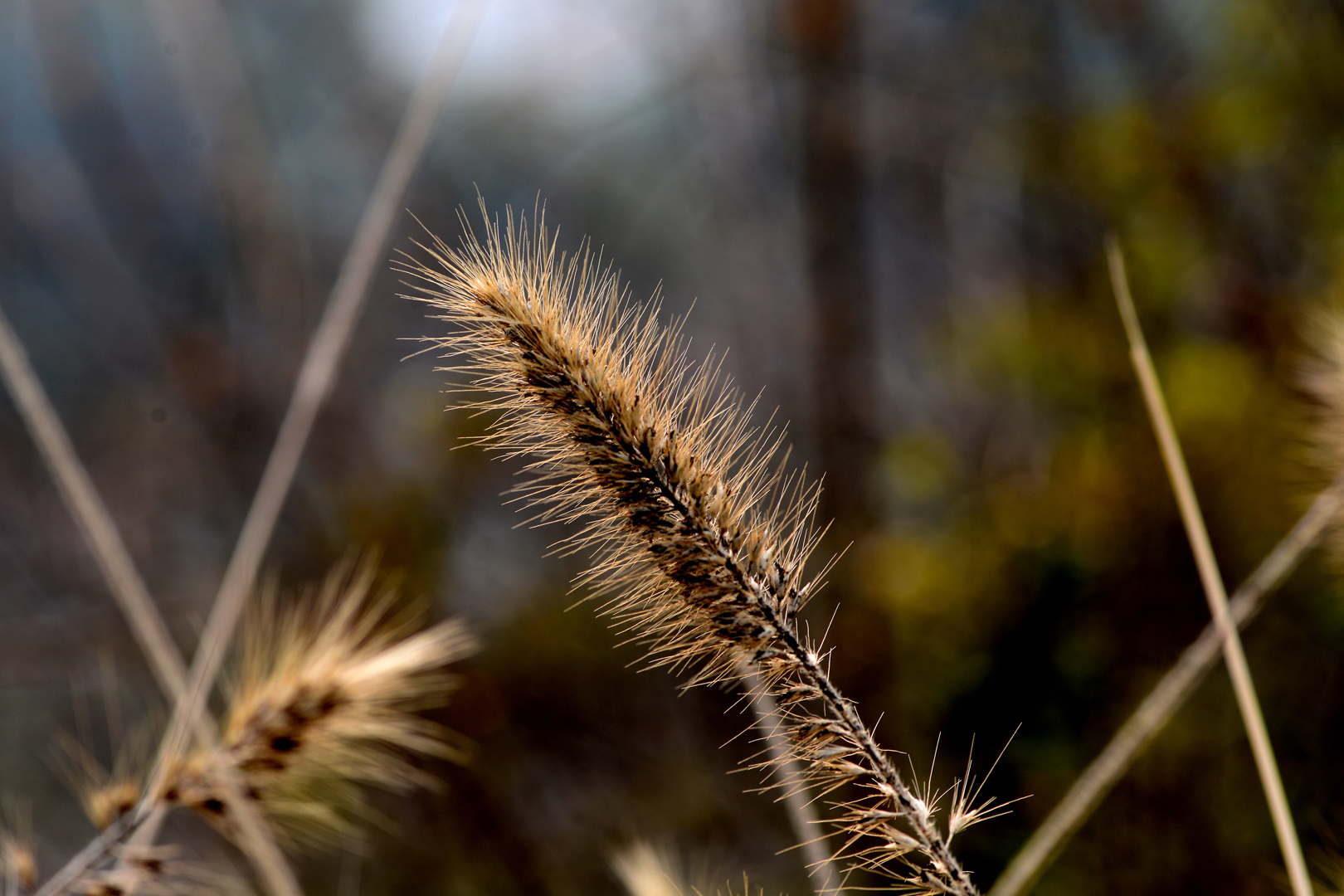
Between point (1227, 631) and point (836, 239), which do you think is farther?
point (836, 239)

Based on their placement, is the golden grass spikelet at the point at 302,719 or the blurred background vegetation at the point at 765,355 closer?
the golden grass spikelet at the point at 302,719

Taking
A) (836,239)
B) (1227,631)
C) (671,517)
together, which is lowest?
(1227,631)

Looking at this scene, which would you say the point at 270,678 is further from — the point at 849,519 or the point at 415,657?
the point at 849,519

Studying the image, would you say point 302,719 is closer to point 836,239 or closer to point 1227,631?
point 1227,631

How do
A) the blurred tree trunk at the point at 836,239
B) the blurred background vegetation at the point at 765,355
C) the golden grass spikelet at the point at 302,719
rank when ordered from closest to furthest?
the golden grass spikelet at the point at 302,719, the blurred background vegetation at the point at 765,355, the blurred tree trunk at the point at 836,239

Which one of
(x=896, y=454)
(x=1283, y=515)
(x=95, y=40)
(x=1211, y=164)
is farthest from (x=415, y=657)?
(x=95, y=40)

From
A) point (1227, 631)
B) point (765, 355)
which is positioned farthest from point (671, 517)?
A: point (765, 355)

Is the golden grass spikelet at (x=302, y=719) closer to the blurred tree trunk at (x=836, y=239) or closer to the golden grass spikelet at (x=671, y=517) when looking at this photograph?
the golden grass spikelet at (x=671, y=517)

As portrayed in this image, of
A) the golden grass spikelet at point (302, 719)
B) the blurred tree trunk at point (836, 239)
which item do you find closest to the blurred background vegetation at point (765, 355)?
the blurred tree trunk at point (836, 239)
